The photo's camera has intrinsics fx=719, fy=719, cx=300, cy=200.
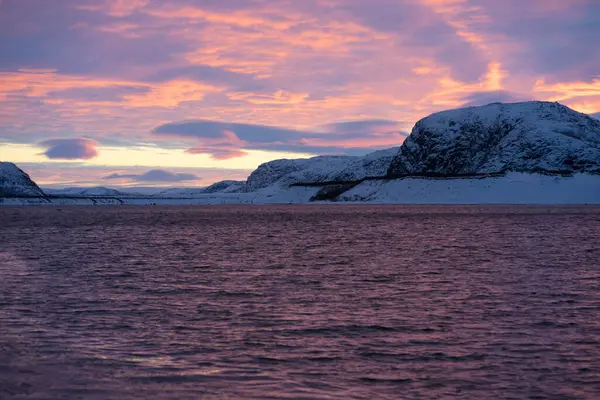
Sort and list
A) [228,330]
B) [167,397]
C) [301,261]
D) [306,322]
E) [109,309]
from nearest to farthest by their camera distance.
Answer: [167,397]
[228,330]
[306,322]
[109,309]
[301,261]

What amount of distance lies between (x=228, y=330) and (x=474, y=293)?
40.6 ft

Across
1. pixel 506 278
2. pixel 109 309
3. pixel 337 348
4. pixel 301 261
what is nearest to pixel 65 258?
pixel 301 261

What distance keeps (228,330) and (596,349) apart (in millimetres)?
9948

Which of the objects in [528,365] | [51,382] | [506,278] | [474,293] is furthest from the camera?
[506,278]

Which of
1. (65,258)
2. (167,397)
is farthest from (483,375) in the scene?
(65,258)

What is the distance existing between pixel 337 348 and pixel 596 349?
661 cm

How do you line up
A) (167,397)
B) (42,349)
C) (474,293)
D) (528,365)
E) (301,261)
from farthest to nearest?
1. (301,261)
2. (474,293)
3. (42,349)
4. (528,365)
5. (167,397)

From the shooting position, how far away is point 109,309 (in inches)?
976

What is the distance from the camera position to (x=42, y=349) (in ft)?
59.4

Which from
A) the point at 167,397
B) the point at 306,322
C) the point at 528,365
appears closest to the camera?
the point at 167,397

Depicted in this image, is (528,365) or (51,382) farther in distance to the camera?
(528,365)

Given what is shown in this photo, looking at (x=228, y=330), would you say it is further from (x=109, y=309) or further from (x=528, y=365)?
(x=528, y=365)

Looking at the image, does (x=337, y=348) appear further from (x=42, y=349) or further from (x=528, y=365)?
(x=42, y=349)

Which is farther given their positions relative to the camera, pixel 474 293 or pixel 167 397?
pixel 474 293
